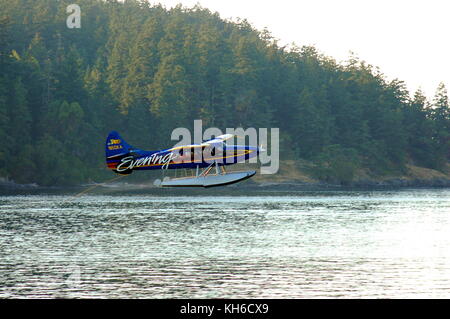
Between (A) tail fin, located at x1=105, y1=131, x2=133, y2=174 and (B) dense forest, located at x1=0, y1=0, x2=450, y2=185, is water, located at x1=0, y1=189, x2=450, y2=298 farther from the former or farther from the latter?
(B) dense forest, located at x1=0, y1=0, x2=450, y2=185

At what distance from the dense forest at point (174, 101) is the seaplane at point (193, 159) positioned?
67651mm

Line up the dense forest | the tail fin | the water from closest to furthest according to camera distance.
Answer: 1. the water
2. the tail fin
3. the dense forest

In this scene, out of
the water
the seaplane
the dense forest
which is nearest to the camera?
the water

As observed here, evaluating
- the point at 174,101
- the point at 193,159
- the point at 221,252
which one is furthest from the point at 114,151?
the point at 174,101

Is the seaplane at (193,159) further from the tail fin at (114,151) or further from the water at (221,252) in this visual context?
the water at (221,252)

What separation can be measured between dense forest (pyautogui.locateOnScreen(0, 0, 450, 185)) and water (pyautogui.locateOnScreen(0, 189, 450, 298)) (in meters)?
37.7

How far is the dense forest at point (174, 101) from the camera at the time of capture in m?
125

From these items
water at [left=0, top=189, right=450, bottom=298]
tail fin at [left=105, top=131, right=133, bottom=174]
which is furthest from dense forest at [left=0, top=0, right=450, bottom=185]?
tail fin at [left=105, top=131, right=133, bottom=174]

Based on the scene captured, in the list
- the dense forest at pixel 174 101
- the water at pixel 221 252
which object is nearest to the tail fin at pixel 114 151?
the water at pixel 221 252

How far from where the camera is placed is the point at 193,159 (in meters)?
47.4

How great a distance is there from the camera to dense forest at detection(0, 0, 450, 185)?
124688 millimetres

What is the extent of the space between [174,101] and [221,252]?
96098mm

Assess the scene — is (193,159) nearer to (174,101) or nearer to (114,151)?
(114,151)

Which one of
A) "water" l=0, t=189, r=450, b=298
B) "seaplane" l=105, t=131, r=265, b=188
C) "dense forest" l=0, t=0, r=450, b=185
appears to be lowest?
"water" l=0, t=189, r=450, b=298
